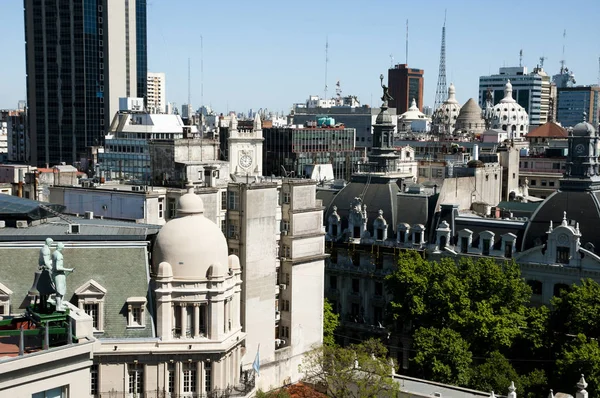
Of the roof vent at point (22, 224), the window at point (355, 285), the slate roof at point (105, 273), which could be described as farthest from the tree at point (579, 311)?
the roof vent at point (22, 224)

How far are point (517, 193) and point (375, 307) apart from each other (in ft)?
169

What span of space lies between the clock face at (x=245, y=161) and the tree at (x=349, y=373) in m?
55.9

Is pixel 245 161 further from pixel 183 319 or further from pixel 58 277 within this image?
pixel 58 277

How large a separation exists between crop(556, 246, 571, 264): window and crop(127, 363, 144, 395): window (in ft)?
188

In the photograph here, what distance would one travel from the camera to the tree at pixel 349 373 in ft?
250

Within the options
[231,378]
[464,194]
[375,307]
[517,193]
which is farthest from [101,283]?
[517,193]

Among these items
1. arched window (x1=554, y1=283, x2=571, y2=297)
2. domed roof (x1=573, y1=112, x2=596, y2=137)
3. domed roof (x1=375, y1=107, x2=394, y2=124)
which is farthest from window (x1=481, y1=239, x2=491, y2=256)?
domed roof (x1=375, y1=107, x2=394, y2=124)

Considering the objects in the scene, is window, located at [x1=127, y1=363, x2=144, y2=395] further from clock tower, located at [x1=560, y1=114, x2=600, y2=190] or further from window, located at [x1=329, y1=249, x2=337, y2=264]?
clock tower, located at [x1=560, y1=114, x2=600, y2=190]

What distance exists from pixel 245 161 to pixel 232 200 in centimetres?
5989

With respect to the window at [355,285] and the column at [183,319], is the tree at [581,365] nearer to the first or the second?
the window at [355,285]

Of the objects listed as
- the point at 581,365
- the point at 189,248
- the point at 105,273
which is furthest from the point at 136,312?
the point at 581,365

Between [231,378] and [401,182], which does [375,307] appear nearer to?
[401,182]

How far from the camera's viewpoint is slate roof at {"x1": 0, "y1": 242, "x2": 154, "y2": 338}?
5678 centimetres

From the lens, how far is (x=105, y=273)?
5850cm
